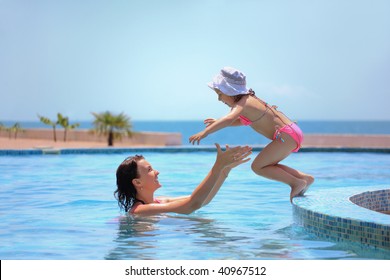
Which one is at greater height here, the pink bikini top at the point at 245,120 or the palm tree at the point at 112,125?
the palm tree at the point at 112,125

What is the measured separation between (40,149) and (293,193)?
984 centimetres

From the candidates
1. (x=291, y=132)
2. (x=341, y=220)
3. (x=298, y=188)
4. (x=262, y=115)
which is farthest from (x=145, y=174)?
(x=341, y=220)

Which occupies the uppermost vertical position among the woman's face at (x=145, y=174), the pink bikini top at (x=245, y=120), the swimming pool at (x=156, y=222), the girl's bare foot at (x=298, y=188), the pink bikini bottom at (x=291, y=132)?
the pink bikini top at (x=245, y=120)

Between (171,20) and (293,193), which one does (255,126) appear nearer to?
(293,193)

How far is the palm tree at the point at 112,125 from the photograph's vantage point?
82.4 feet

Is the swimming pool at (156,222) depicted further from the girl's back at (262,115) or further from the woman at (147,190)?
the girl's back at (262,115)

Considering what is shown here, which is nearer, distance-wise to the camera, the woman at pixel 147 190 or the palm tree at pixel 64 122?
the woman at pixel 147 190

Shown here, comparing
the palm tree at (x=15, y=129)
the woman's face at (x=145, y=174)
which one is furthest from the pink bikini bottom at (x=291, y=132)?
the palm tree at (x=15, y=129)

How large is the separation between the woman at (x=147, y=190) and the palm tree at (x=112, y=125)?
18931mm

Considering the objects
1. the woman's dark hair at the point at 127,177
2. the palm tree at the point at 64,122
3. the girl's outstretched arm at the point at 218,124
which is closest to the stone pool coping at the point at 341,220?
the girl's outstretched arm at the point at 218,124

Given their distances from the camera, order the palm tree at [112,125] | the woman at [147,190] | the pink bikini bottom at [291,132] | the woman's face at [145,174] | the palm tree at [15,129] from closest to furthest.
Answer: the woman at [147,190] → the woman's face at [145,174] → the pink bikini bottom at [291,132] → the palm tree at [112,125] → the palm tree at [15,129]

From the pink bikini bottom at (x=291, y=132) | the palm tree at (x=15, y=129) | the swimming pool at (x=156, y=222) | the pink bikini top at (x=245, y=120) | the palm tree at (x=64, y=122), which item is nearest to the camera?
the swimming pool at (x=156, y=222)

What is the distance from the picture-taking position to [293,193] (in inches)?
253
